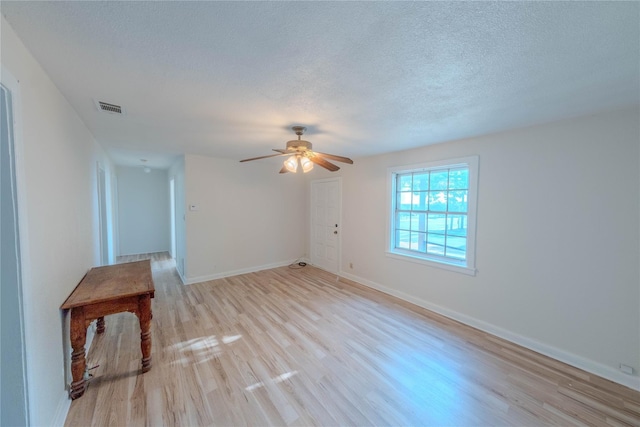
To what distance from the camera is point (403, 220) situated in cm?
390

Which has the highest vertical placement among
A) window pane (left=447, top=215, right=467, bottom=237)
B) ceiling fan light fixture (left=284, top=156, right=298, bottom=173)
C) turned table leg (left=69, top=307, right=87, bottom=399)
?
ceiling fan light fixture (left=284, top=156, right=298, bottom=173)

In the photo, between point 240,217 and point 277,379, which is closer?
point 277,379

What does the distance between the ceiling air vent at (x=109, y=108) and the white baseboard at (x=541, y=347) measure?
4.11m

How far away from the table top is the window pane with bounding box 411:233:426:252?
3.39m

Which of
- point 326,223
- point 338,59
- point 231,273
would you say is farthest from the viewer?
point 326,223

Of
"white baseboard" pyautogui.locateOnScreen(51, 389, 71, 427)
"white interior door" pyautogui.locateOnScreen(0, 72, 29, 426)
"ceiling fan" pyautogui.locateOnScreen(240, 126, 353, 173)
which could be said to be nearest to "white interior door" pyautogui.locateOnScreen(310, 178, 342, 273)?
"ceiling fan" pyautogui.locateOnScreen(240, 126, 353, 173)

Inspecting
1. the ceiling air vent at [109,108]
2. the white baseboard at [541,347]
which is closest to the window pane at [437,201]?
the white baseboard at [541,347]

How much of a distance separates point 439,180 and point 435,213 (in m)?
0.47

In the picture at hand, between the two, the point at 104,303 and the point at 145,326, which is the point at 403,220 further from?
the point at 104,303

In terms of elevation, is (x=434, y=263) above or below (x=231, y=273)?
above

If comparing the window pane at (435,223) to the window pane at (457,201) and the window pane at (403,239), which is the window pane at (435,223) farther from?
the window pane at (403,239)

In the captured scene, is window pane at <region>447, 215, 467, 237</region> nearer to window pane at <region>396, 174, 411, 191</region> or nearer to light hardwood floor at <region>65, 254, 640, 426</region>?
window pane at <region>396, 174, 411, 191</region>

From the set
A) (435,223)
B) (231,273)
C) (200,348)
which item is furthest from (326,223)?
(200,348)

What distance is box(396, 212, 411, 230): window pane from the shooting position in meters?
3.83
